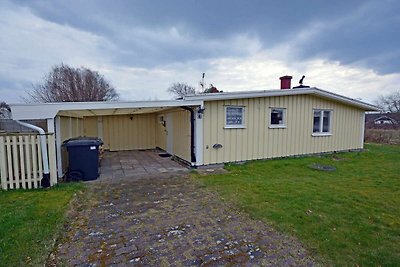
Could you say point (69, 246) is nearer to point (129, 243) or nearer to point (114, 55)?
point (129, 243)

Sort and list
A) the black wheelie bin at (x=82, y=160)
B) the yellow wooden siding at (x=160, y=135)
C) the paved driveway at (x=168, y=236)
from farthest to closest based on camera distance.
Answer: the yellow wooden siding at (x=160, y=135) < the black wheelie bin at (x=82, y=160) < the paved driveway at (x=168, y=236)

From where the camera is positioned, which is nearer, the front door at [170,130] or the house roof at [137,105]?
the house roof at [137,105]

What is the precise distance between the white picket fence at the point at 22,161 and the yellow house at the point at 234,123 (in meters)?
0.50

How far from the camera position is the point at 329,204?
14.0 ft

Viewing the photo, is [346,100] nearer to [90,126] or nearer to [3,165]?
[3,165]

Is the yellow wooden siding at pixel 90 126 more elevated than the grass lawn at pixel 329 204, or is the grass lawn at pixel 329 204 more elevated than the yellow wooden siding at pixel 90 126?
the yellow wooden siding at pixel 90 126

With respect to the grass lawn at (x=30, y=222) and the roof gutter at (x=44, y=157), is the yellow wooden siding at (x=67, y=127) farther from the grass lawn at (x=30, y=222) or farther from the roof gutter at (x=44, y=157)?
the grass lawn at (x=30, y=222)

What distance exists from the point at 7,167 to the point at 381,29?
12.8 metres

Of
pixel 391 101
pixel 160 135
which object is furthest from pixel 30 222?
pixel 391 101

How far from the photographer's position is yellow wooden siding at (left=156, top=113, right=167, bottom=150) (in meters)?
11.4

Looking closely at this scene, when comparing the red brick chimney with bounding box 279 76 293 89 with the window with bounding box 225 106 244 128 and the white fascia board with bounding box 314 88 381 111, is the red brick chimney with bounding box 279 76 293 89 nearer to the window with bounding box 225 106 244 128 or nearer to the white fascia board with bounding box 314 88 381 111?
the white fascia board with bounding box 314 88 381 111

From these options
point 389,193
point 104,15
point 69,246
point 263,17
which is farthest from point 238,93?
point 69,246

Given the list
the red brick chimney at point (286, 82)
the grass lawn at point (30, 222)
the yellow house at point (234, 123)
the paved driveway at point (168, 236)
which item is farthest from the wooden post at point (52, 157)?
the red brick chimney at point (286, 82)

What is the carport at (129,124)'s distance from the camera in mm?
5637
